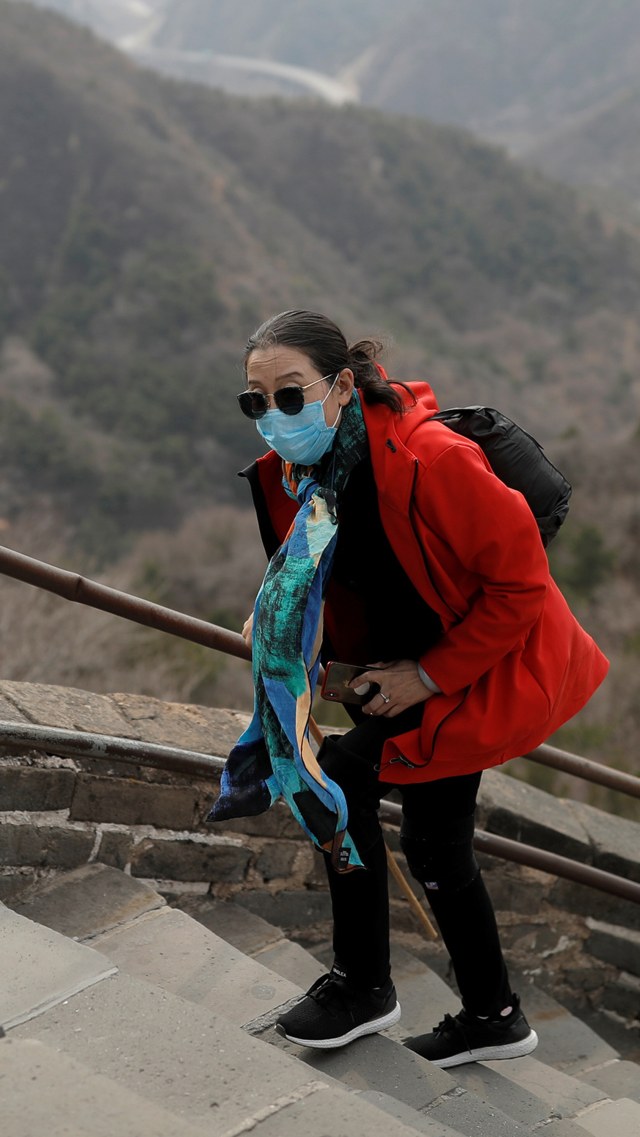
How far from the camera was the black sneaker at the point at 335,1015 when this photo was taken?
226 cm

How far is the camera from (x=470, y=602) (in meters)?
2.04

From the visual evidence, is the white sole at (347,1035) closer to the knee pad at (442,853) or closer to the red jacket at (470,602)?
the knee pad at (442,853)

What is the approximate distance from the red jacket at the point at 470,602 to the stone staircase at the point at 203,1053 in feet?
1.97

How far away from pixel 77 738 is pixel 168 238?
47567 mm

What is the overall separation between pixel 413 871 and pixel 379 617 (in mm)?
580

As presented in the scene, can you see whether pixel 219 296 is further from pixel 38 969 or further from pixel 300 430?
pixel 38 969

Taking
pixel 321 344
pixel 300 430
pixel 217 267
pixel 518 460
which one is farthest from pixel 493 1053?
pixel 217 267

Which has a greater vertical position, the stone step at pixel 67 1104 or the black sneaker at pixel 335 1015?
the black sneaker at pixel 335 1015

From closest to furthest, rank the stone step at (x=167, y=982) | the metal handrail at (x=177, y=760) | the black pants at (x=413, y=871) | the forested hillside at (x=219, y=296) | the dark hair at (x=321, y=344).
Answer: the stone step at (x=167, y=982)
the dark hair at (x=321, y=344)
the black pants at (x=413, y=871)
the metal handrail at (x=177, y=760)
the forested hillside at (x=219, y=296)

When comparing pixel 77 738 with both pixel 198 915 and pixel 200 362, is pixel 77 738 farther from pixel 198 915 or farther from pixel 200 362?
pixel 200 362

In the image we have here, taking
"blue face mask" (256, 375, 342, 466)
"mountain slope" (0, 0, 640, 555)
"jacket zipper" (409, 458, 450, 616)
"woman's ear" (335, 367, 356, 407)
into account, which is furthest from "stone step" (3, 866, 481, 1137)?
"mountain slope" (0, 0, 640, 555)

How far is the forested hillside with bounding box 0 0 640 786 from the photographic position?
31.5 meters

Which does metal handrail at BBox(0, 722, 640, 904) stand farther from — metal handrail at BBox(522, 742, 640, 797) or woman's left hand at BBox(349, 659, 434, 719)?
woman's left hand at BBox(349, 659, 434, 719)

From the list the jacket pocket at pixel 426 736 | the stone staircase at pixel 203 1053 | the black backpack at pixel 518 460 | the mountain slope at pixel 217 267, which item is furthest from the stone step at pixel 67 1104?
the mountain slope at pixel 217 267
